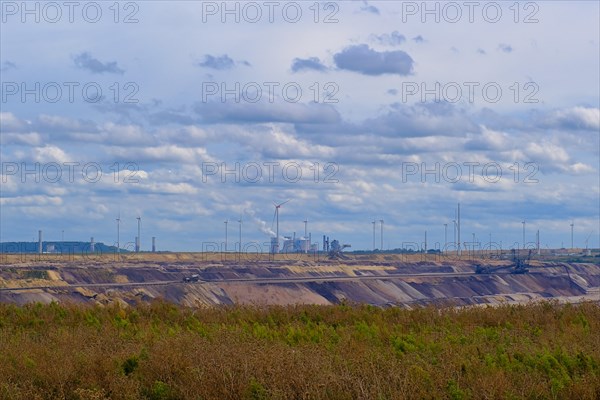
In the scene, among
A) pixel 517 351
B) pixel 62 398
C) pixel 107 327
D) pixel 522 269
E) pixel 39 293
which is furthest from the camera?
pixel 522 269

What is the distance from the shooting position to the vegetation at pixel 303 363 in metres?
19.9

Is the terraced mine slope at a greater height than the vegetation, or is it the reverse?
the vegetation

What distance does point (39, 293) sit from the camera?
3883 inches

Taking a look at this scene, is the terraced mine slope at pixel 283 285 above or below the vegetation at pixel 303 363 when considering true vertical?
below

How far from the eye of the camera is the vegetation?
19.9 metres

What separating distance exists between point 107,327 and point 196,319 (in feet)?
13.4

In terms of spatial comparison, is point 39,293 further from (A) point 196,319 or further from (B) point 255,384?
(B) point 255,384

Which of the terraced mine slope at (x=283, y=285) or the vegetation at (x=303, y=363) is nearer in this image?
the vegetation at (x=303, y=363)

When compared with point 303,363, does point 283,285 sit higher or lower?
lower

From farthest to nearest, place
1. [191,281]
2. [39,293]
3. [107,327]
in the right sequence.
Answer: [191,281]
[39,293]
[107,327]

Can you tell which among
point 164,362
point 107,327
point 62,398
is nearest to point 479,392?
point 164,362

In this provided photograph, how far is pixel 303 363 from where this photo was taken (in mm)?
21016

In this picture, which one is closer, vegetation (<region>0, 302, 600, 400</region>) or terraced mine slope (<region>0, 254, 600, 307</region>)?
vegetation (<region>0, 302, 600, 400</region>)

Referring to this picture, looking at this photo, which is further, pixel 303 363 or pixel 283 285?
pixel 283 285
